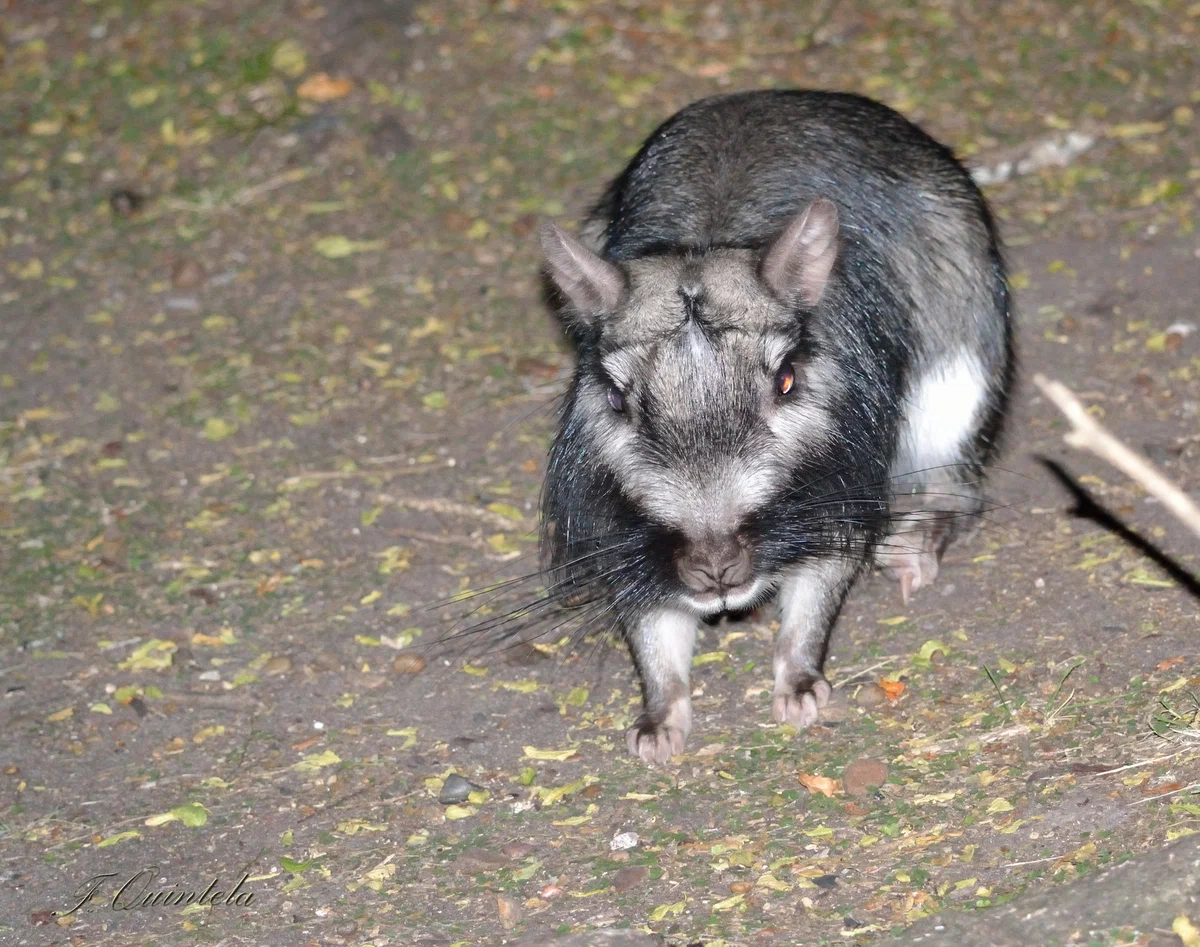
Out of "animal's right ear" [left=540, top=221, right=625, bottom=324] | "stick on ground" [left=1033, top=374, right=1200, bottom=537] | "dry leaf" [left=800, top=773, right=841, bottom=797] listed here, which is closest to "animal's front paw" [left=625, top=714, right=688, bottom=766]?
"dry leaf" [left=800, top=773, right=841, bottom=797]

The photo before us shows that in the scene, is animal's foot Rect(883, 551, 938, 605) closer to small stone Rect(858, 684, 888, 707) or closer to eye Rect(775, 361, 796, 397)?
small stone Rect(858, 684, 888, 707)

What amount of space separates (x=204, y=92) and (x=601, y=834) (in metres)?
6.52

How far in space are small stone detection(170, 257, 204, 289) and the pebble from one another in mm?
4849

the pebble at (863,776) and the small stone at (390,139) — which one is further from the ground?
the pebble at (863,776)

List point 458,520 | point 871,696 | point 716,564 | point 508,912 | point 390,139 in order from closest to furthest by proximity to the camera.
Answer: point 716,564
point 508,912
point 871,696
point 458,520
point 390,139

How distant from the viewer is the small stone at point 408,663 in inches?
232

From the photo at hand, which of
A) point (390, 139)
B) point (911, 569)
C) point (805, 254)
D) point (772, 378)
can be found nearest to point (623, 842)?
point (772, 378)

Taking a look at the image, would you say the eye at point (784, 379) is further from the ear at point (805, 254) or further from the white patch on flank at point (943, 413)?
the white patch on flank at point (943, 413)

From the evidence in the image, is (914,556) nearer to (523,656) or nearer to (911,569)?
(911,569)

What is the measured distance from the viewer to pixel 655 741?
525 cm

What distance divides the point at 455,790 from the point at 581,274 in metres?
1.72

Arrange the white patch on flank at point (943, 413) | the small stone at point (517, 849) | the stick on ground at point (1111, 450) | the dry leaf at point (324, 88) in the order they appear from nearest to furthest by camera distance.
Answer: the small stone at point (517, 849)
the stick on ground at point (1111, 450)
the white patch on flank at point (943, 413)
the dry leaf at point (324, 88)

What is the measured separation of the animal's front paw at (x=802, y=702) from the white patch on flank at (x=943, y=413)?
1.02 m

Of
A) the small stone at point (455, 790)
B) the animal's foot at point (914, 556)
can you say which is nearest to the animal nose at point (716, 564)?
the small stone at point (455, 790)
